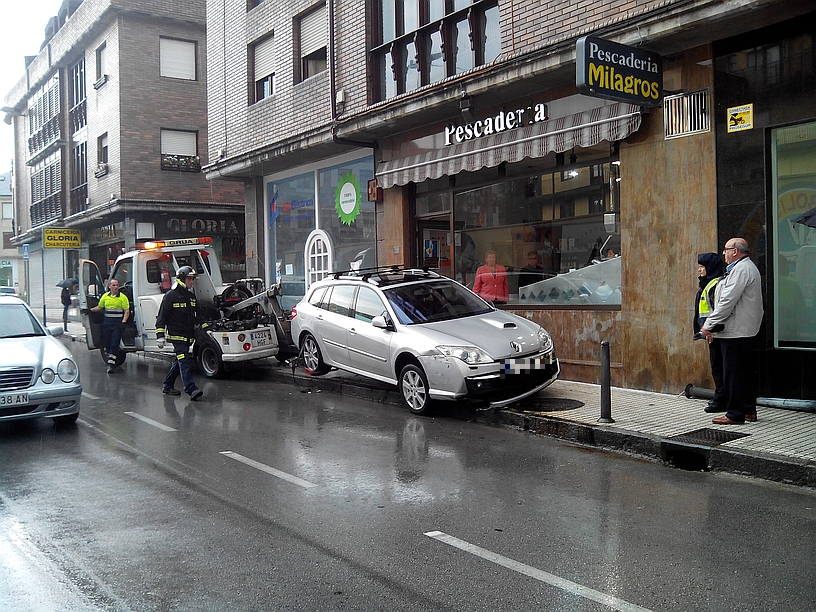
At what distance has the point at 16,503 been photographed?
556 centimetres

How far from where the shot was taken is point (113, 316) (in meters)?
14.5

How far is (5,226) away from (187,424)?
6261 centimetres


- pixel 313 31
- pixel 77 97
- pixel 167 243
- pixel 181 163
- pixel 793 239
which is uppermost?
pixel 77 97

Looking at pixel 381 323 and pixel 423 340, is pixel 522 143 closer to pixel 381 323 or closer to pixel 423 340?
pixel 381 323

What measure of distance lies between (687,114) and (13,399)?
8.52 m

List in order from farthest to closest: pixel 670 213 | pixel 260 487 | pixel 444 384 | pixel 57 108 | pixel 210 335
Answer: pixel 57 108, pixel 210 335, pixel 670 213, pixel 444 384, pixel 260 487

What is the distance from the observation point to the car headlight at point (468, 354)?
8.60 meters

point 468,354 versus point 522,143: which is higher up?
point 522,143

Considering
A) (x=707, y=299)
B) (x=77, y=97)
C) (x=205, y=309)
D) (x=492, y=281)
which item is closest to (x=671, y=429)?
(x=707, y=299)

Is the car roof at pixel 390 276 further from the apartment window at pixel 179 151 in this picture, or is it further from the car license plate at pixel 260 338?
the apartment window at pixel 179 151

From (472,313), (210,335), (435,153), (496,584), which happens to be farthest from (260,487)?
(435,153)

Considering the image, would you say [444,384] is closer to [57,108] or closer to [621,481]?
[621,481]

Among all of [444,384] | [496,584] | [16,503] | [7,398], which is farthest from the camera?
[444,384]

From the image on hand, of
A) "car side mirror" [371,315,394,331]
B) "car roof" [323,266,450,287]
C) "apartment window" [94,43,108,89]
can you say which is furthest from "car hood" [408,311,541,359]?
"apartment window" [94,43,108,89]
